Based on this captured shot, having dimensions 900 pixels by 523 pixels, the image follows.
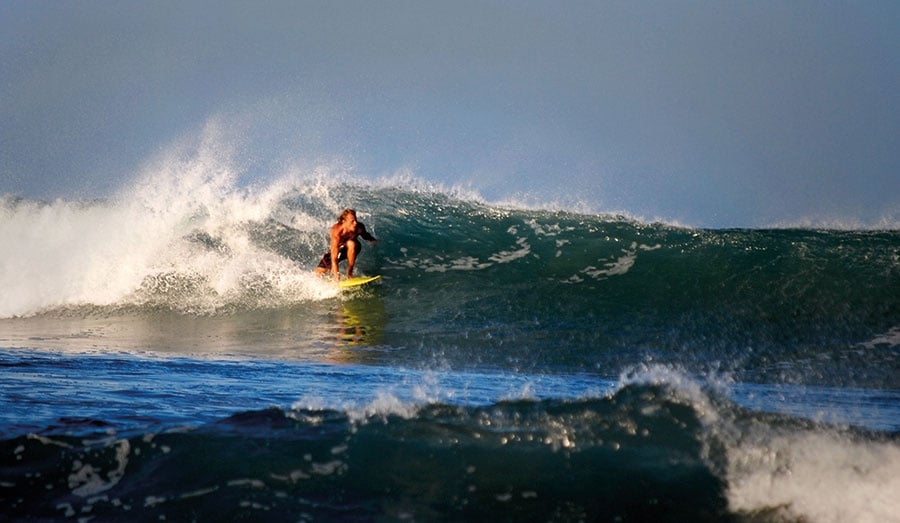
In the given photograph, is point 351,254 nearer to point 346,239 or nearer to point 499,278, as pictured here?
point 346,239

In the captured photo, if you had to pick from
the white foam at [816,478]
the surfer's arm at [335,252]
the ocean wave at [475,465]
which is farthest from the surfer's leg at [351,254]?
the white foam at [816,478]

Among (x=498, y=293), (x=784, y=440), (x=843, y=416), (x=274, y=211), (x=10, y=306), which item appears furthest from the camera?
(x=274, y=211)

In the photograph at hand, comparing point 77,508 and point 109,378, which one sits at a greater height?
point 109,378

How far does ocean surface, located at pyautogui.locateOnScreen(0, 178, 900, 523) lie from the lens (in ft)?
11.1

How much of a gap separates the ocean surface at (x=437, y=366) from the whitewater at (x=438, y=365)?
0.02m

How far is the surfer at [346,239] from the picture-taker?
13.0 meters

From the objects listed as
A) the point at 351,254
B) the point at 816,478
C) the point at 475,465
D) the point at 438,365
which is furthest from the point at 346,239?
the point at 816,478

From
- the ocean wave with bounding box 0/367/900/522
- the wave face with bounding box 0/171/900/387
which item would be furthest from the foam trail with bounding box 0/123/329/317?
the ocean wave with bounding box 0/367/900/522

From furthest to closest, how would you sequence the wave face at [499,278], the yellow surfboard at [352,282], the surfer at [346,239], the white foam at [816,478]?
the yellow surfboard at [352,282], the surfer at [346,239], the wave face at [499,278], the white foam at [816,478]

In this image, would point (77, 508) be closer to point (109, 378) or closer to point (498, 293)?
point (109, 378)

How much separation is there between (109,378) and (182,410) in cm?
149

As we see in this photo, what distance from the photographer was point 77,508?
3.21m

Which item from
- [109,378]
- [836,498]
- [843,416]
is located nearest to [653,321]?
[843,416]

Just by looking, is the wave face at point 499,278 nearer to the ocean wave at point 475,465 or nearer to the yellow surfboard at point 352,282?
the yellow surfboard at point 352,282
